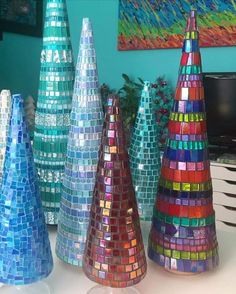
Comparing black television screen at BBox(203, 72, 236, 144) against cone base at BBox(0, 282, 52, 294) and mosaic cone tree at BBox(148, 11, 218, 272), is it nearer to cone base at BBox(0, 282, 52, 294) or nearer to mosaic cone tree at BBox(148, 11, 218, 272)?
mosaic cone tree at BBox(148, 11, 218, 272)

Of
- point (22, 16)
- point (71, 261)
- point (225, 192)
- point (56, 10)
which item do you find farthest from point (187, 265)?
point (22, 16)

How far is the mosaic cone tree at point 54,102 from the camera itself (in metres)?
0.52

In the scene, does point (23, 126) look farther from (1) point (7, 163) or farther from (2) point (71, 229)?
(2) point (71, 229)

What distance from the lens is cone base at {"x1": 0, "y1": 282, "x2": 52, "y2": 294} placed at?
0.43m

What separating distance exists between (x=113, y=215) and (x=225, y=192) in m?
1.41

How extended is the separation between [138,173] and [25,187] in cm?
18

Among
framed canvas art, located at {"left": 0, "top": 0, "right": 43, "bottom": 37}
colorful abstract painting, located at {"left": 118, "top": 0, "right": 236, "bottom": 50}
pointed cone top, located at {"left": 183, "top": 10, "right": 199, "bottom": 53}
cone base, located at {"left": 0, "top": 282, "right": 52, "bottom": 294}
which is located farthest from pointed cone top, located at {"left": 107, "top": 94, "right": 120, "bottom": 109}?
framed canvas art, located at {"left": 0, "top": 0, "right": 43, "bottom": 37}

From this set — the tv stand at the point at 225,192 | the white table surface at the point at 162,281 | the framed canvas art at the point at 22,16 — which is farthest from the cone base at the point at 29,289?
the framed canvas art at the point at 22,16

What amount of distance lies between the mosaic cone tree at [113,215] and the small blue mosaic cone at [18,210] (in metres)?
0.07

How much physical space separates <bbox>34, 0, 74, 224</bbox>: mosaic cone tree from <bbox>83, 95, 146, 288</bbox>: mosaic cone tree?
0.50 ft

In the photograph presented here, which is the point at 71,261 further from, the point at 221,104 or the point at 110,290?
the point at 221,104

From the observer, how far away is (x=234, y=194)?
1697 mm

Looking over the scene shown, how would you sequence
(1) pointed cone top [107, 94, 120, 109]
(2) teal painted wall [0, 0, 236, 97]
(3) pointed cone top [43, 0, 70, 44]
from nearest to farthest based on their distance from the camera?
1. (1) pointed cone top [107, 94, 120, 109]
2. (3) pointed cone top [43, 0, 70, 44]
3. (2) teal painted wall [0, 0, 236, 97]

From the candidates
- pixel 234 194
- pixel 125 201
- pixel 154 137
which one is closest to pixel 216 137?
pixel 234 194
